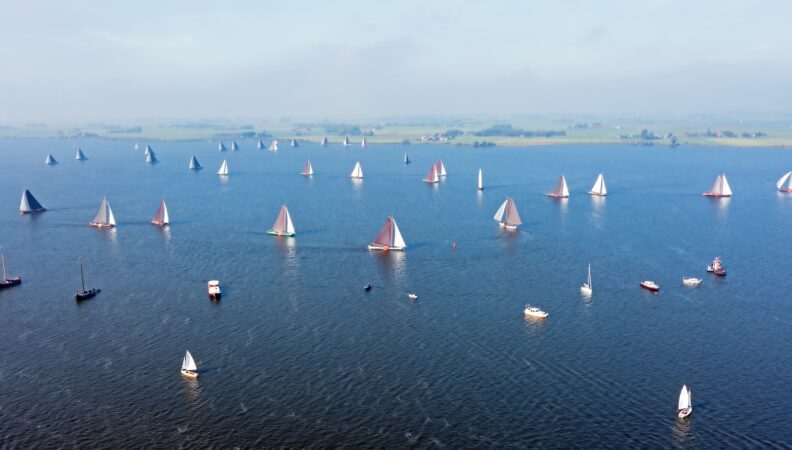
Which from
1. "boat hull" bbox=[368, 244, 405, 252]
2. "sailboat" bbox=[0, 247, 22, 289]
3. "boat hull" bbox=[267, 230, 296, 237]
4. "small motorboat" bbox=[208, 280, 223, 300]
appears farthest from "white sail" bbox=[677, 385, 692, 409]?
"sailboat" bbox=[0, 247, 22, 289]

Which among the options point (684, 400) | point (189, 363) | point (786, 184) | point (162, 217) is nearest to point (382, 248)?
point (162, 217)

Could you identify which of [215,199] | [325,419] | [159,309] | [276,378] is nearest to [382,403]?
[325,419]

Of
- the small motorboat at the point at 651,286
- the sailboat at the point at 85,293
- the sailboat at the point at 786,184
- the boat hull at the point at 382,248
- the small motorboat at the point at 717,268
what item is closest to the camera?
the sailboat at the point at 85,293

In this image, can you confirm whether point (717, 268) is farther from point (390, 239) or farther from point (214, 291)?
point (214, 291)

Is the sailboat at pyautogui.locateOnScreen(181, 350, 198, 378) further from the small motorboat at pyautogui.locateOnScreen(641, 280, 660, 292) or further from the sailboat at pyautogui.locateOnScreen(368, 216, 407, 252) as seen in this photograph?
the small motorboat at pyautogui.locateOnScreen(641, 280, 660, 292)

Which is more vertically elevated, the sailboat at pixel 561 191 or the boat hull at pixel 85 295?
the sailboat at pixel 561 191

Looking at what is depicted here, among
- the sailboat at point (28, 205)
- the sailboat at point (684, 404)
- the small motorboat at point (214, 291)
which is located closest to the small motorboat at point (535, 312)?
the sailboat at point (684, 404)

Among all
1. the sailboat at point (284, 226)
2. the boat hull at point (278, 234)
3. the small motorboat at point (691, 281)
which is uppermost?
the sailboat at point (284, 226)

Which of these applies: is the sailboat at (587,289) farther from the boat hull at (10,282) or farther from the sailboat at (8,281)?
the sailboat at (8,281)
